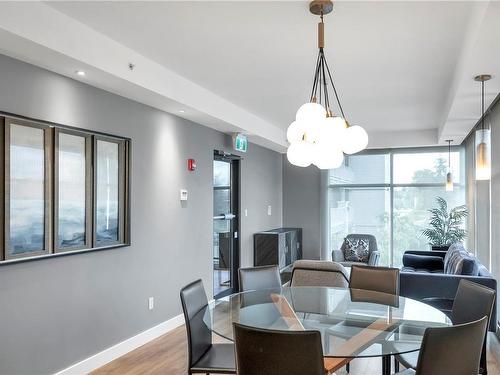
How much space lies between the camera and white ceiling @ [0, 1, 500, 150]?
2.62 meters

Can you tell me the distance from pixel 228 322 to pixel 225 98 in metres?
3.04

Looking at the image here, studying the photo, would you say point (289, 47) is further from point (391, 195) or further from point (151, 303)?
point (391, 195)

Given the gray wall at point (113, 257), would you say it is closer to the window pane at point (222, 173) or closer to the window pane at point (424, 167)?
the window pane at point (222, 173)

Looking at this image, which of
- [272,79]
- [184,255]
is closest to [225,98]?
[272,79]

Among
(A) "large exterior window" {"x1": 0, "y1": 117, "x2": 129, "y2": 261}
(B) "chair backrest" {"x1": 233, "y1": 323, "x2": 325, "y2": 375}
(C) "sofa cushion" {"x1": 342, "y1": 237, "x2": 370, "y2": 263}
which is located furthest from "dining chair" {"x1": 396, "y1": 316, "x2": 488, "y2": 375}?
(C) "sofa cushion" {"x1": 342, "y1": 237, "x2": 370, "y2": 263}

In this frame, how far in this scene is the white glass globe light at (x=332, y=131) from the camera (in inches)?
94.2

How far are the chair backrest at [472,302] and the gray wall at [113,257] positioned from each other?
2.73 m

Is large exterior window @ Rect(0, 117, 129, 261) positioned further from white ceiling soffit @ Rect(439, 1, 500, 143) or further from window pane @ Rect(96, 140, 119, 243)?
white ceiling soffit @ Rect(439, 1, 500, 143)

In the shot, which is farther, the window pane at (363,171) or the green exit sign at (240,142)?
the window pane at (363,171)

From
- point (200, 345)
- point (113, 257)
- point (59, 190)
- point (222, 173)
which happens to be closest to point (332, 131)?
point (200, 345)

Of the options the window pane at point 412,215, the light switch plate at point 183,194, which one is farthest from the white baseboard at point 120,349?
the window pane at point 412,215

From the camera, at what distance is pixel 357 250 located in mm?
7211

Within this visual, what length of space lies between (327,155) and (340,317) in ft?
3.44

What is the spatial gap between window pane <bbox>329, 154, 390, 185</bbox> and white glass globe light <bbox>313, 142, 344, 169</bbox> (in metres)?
5.66
